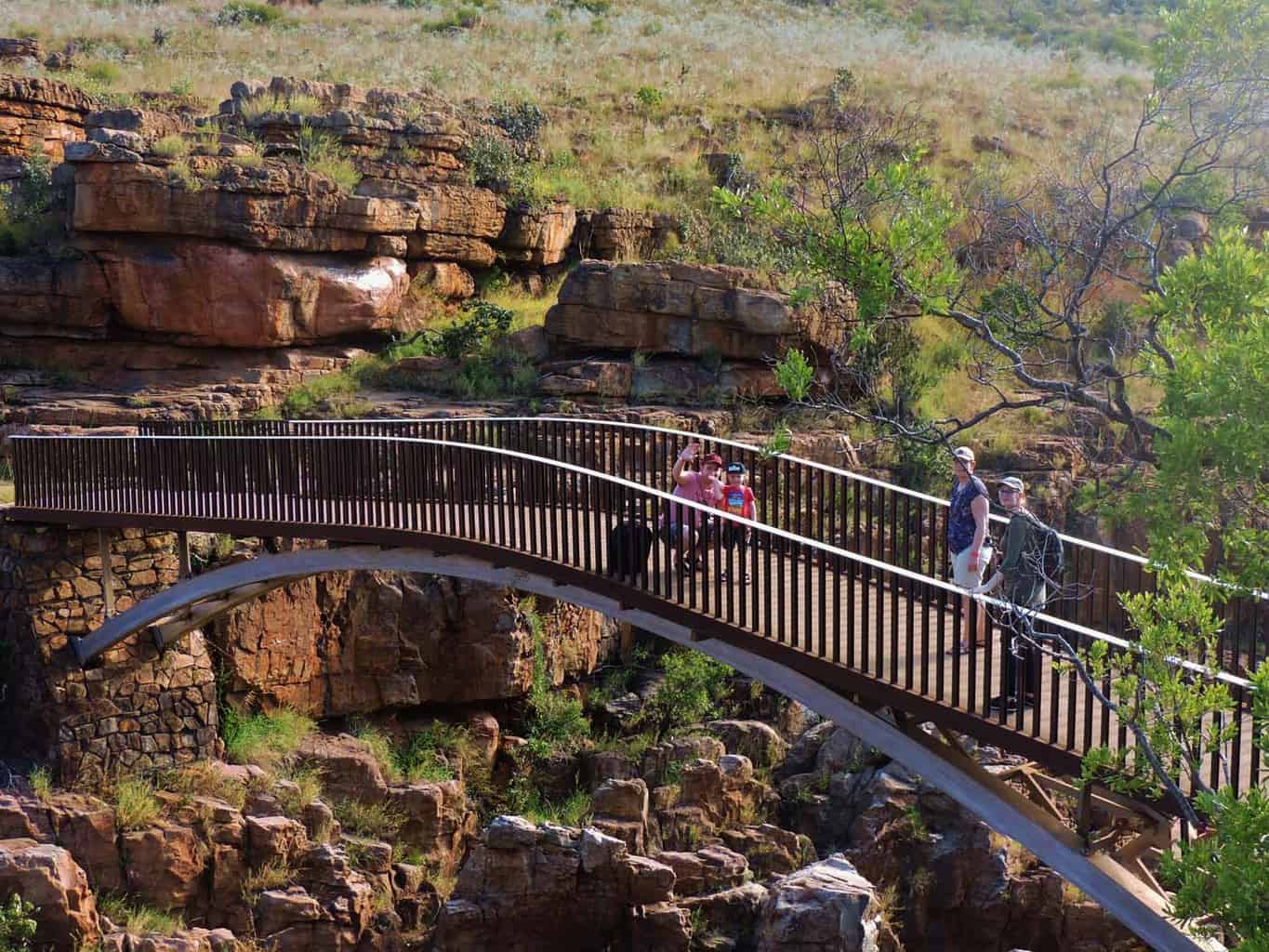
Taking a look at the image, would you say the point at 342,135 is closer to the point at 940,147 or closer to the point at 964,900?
the point at 940,147

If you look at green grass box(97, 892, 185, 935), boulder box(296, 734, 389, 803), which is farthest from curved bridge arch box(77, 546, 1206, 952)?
green grass box(97, 892, 185, 935)

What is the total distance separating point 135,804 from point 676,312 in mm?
11932

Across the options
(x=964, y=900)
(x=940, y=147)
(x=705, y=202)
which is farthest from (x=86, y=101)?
(x=964, y=900)

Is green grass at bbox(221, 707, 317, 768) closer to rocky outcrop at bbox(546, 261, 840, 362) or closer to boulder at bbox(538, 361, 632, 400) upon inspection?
boulder at bbox(538, 361, 632, 400)

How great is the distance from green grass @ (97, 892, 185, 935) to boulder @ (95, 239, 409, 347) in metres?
11.7

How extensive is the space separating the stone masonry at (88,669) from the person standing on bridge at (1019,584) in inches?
476

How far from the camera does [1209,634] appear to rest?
8.71 meters

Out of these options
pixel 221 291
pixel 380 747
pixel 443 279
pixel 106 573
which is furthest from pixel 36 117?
pixel 380 747

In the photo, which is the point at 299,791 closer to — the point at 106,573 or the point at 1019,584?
the point at 106,573

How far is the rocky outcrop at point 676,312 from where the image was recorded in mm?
25234

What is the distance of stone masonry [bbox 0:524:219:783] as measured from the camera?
18.8 m

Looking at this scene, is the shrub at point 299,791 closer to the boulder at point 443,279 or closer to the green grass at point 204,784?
the green grass at point 204,784

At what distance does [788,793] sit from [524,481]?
7.56 m

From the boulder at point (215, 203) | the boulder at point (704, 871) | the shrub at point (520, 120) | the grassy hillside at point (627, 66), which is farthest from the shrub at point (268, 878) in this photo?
the shrub at point (520, 120)
